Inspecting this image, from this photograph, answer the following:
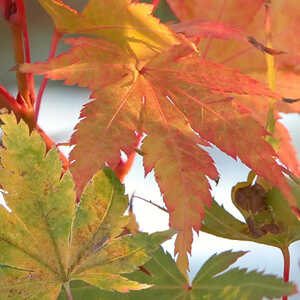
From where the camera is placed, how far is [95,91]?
0.32 metres

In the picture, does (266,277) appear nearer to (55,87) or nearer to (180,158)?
(180,158)

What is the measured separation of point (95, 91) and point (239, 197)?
0.34 ft

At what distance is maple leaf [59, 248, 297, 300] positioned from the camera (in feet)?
0.79

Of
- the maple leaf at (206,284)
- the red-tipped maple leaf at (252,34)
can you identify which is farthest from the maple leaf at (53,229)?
the red-tipped maple leaf at (252,34)

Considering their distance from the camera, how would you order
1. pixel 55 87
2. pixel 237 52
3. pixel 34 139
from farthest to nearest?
pixel 55 87, pixel 237 52, pixel 34 139

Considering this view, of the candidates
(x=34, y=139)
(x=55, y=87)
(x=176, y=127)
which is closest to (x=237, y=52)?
(x=176, y=127)

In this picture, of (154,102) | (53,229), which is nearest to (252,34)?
(154,102)

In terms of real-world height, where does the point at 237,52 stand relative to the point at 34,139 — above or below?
above

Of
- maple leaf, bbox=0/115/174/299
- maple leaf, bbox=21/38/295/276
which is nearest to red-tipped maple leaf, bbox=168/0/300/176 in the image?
maple leaf, bbox=21/38/295/276

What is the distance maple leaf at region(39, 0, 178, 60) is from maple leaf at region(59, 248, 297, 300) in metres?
0.12

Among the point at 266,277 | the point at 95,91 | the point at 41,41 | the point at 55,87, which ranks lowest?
the point at 266,277

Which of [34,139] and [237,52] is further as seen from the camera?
[237,52]

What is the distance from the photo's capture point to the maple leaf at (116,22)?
31 cm

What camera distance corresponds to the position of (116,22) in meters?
0.32
